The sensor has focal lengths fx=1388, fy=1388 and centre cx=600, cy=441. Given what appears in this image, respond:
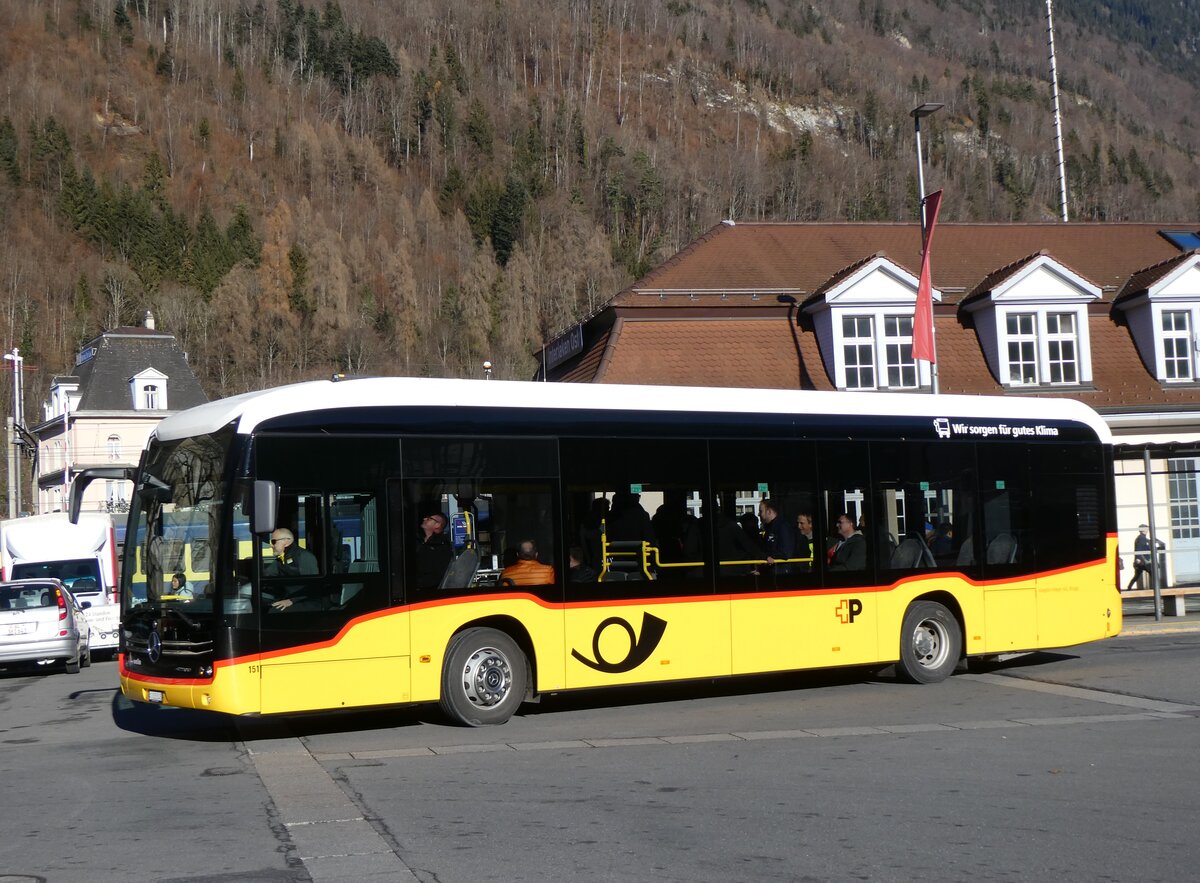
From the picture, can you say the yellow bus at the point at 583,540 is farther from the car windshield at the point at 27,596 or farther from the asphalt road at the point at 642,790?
the car windshield at the point at 27,596

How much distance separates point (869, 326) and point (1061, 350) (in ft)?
15.1

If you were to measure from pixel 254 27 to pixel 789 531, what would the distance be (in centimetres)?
16041

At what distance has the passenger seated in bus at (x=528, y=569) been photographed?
12781mm

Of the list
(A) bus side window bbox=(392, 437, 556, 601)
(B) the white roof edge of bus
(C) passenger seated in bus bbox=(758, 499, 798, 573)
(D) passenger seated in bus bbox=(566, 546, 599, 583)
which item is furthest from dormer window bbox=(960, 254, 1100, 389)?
(A) bus side window bbox=(392, 437, 556, 601)

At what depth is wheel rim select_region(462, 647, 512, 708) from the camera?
12.6 metres

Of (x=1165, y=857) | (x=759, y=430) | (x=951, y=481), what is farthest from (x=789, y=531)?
(x=1165, y=857)

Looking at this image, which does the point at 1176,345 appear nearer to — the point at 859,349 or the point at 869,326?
the point at 869,326

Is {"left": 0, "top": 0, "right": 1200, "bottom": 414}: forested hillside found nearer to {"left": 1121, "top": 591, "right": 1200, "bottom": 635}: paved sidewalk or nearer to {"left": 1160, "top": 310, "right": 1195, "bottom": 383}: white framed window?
{"left": 1160, "top": 310, "right": 1195, "bottom": 383}: white framed window

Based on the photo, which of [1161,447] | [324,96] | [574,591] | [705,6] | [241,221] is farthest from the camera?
[705,6]

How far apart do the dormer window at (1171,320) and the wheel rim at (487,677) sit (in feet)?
76.8

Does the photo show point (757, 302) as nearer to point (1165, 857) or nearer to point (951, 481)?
point (951, 481)

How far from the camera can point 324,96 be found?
152375 millimetres

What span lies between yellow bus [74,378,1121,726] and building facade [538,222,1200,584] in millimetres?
13383

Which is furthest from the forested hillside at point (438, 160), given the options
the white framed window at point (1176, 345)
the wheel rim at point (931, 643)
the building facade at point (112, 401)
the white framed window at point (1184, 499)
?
the wheel rim at point (931, 643)
